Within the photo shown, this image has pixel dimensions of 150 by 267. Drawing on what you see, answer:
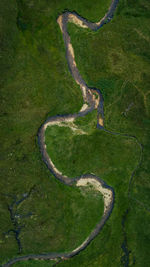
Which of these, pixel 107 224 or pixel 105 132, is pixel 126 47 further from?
pixel 107 224

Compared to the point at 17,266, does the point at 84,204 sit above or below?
above

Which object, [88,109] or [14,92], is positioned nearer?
[14,92]

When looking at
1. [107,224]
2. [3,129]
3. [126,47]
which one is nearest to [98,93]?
[126,47]

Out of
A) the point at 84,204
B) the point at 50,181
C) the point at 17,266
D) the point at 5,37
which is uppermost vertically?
the point at 5,37

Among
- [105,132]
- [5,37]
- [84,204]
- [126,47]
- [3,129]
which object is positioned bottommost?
[84,204]

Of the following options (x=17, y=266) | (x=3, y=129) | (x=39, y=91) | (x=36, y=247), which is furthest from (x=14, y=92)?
(x=17, y=266)

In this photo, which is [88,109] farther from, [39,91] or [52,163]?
[52,163]
